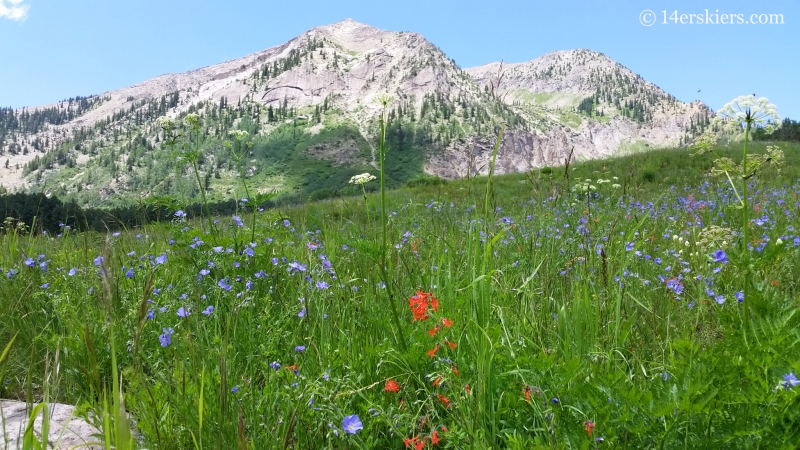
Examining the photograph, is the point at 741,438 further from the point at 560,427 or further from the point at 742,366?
the point at 560,427

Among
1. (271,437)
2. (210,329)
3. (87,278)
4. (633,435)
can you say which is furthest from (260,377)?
(87,278)

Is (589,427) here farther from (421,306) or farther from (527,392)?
(421,306)

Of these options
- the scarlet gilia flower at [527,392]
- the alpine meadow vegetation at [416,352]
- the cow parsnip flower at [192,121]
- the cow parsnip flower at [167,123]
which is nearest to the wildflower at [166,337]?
the alpine meadow vegetation at [416,352]

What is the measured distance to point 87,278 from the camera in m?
4.04

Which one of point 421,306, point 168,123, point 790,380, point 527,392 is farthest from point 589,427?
point 168,123

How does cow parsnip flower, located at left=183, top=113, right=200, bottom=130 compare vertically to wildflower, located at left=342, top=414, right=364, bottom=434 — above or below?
above

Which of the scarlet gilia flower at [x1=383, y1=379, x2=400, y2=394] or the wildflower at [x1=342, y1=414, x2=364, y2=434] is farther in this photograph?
the scarlet gilia flower at [x1=383, y1=379, x2=400, y2=394]

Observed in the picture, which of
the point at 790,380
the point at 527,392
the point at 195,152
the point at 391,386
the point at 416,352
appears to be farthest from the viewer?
the point at 195,152

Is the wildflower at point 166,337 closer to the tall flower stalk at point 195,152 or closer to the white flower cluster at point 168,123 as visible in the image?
the tall flower stalk at point 195,152

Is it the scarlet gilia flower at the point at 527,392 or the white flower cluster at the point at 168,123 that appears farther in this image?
the white flower cluster at the point at 168,123

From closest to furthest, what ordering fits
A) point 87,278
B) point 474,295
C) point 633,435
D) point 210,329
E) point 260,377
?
point 633,435 → point 474,295 → point 260,377 → point 210,329 → point 87,278

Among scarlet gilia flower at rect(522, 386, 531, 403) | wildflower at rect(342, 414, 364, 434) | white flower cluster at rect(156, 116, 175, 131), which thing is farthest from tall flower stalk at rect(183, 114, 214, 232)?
scarlet gilia flower at rect(522, 386, 531, 403)

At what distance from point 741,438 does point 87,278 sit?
4.59 metres

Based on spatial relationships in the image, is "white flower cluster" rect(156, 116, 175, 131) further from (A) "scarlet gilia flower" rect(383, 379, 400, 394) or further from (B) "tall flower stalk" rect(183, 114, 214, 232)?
(A) "scarlet gilia flower" rect(383, 379, 400, 394)
